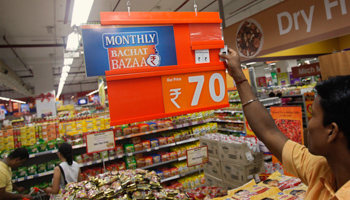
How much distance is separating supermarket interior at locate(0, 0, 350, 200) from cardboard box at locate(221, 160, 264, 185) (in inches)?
0.6

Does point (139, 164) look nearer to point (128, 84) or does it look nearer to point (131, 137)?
point (131, 137)

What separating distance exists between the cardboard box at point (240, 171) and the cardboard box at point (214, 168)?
0.11 metres

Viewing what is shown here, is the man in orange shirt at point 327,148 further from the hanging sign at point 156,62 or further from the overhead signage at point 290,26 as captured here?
the overhead signage at point 290,26

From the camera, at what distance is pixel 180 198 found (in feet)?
7.41

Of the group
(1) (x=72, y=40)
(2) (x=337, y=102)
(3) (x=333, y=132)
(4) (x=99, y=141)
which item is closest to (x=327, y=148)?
(3) (x=333, y=132)

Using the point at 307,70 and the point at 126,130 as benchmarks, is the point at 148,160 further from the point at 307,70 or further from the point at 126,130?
the point at 307,70

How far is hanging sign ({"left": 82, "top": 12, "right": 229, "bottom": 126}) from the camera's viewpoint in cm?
158

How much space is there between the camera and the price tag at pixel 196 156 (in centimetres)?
334

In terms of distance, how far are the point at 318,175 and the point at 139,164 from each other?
475cm

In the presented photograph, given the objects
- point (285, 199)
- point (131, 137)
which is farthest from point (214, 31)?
point (131, 137)

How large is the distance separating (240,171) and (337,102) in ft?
8.58

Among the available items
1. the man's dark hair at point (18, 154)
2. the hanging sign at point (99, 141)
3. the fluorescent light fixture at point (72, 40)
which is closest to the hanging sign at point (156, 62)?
the hanging sign at point (99, 141)

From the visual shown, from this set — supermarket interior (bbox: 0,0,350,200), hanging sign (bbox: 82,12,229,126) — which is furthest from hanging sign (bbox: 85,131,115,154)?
hanging sign (bbox: 82,12,229,126)

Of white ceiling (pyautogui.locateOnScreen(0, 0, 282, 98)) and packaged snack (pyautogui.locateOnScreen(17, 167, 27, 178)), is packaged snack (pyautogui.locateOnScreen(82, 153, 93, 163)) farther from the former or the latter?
white ceiling (pyautogui.locateOnScreen(0, 0, 282, 98))
